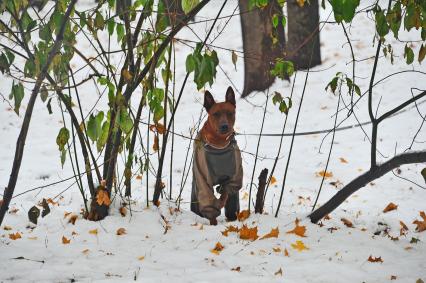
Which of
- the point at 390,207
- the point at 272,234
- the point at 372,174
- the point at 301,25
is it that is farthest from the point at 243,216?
the point at 301,25

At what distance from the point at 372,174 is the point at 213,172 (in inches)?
46.0

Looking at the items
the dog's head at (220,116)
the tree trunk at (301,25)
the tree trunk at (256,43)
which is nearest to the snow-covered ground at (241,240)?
the dog's head at (220,116)

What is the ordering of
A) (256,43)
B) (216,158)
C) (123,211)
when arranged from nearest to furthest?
(216,158)
(123,211)
(256,43)

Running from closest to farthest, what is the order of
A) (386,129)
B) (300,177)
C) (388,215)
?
(388,215), (300,177), (386,129)

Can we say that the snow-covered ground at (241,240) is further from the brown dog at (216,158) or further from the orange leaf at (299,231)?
the brown dog at (216,158)

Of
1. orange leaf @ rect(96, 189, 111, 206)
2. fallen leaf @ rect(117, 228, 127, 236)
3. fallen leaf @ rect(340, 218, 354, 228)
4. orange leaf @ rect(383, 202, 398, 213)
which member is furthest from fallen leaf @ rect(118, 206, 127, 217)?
orange leaf @ rect(383, 202, 398, 213)

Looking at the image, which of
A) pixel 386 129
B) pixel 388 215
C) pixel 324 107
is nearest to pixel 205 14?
pixel 324 107

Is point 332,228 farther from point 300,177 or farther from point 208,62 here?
point 300,177

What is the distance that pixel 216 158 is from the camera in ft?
11.6

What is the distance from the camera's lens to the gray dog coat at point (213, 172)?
139 inches

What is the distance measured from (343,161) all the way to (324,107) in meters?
2.22

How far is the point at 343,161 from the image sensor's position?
6188 mm

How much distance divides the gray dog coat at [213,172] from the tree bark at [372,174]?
2.30 feet

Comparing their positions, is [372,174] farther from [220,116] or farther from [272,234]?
[220,116]
